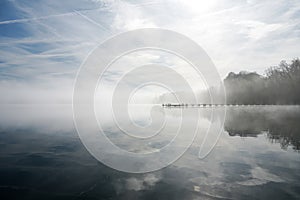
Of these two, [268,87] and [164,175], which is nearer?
[164,175]

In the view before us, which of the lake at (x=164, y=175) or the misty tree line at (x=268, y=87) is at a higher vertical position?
the misty tree line at (x=268, y=87)

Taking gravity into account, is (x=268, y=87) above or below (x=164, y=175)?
above

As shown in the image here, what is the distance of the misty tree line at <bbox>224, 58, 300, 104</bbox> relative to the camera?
352 ft

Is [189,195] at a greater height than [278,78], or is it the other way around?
[278,78]

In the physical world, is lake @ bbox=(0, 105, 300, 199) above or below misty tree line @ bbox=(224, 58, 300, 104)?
below

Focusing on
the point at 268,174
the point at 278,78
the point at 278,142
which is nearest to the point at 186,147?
the point at 268,174

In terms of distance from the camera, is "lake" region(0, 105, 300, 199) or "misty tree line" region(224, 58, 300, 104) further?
"misty tree line" region(224, 58, 300, 104)

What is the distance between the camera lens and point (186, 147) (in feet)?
64.4

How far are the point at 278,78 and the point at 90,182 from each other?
13631 cm

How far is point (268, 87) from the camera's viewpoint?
124 m

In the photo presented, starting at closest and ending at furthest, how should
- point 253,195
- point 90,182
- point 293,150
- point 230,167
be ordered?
1. point 253,195
2. point 90,182
3. point 230,167
4. point 293,150

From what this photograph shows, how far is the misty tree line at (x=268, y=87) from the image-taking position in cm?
10719

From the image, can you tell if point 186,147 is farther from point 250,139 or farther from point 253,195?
point 253,195

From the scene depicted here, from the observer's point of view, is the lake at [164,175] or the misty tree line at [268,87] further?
the misty tree line at [268,87]
